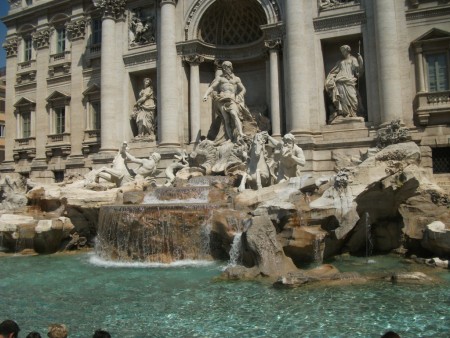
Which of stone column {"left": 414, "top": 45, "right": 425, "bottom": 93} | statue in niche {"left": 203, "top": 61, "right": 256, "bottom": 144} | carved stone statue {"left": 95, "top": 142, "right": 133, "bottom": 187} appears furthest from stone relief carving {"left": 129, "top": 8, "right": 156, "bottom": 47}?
stone column {"left": 414, "top": 45, "right": 425, "bottom": 93}

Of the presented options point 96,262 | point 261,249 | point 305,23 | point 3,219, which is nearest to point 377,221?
point 261,249

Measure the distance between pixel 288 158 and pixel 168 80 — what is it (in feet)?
27.9

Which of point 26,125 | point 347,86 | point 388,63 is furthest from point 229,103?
point 26,125

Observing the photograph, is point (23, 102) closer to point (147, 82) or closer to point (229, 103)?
point (147, 82)

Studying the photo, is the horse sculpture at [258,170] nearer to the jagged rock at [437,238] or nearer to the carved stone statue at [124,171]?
the carved stone statue at [124,171]

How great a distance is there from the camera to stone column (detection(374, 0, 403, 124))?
609 inches

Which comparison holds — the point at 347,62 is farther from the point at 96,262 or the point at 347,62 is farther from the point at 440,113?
the point at 96,262

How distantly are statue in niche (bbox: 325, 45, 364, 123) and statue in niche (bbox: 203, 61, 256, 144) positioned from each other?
372 centimetres

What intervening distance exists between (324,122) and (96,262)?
399 inches

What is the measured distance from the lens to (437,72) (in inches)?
619

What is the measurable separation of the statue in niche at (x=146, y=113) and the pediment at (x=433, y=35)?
1167 centimetres

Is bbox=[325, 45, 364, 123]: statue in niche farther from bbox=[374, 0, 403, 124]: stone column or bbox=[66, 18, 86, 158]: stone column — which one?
bbox=[66, 18, 86, 158]: stone column

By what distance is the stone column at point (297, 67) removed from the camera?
16.6 meters

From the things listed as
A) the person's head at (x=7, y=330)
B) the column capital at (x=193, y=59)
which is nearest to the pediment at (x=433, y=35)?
the column capital at (x=193, y=59)
